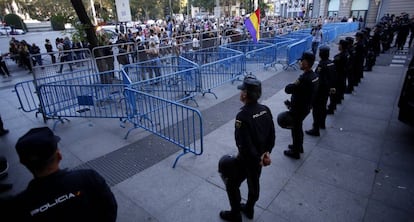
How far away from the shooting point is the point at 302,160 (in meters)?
4.51

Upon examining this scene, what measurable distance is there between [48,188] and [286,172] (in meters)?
3.56

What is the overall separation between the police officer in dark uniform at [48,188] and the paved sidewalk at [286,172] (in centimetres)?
189

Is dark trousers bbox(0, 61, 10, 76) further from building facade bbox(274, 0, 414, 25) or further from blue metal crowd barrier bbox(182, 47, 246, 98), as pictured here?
building facade bbox(274, 0, 414, 25)

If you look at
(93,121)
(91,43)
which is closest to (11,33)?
(91,43)

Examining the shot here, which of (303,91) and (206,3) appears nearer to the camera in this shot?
(303,91)

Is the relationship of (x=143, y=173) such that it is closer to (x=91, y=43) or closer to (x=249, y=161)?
(x=249, y=161)

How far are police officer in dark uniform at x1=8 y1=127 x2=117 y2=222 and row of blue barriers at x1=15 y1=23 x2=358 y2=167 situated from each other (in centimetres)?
258

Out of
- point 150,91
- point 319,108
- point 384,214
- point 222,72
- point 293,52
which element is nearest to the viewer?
point 384,214

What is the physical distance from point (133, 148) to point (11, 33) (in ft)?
148

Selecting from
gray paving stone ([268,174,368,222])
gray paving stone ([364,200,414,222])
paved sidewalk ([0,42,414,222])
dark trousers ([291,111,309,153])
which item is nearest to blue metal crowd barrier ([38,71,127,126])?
paved sidewalk ([0,42,414,222])

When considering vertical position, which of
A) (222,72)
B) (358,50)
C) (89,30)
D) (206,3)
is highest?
(206,3)

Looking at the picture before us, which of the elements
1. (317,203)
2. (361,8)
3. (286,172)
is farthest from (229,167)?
(361,8)

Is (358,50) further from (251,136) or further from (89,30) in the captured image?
(89,30)

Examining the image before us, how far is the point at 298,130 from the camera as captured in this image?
4363 millimetres
